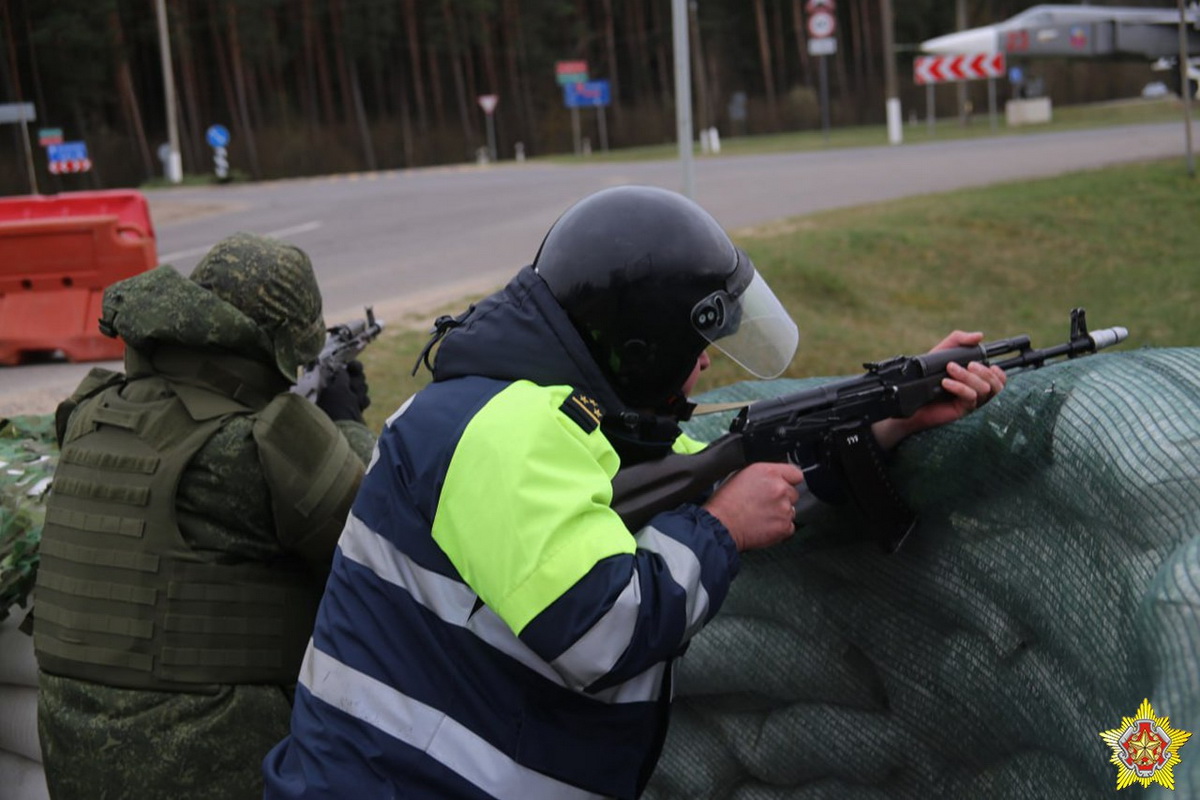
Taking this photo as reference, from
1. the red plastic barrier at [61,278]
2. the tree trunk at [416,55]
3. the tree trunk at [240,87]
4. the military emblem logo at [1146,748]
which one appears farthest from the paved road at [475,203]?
the tree trunk at [416,55]

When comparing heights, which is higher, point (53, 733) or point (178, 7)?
point (178, 7)

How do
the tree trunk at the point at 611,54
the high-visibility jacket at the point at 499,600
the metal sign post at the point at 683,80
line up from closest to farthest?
the high-visibility jacket at the point at 499,600, the metal sign post at the point at 683,80, the tree trunk at the point at 611,54

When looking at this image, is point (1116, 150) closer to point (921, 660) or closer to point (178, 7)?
point (921, 660)

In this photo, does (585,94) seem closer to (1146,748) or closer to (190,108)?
(190,108)

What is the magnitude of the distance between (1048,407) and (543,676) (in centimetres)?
103

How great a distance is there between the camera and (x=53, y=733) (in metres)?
2.85

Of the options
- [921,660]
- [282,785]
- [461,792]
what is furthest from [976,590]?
[282,785]

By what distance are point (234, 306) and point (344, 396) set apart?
3.55ft

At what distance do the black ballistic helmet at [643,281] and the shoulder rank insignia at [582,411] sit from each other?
0.22 metres

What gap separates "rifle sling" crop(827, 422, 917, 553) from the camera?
2.62 metres

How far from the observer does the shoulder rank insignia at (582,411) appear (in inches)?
80.2

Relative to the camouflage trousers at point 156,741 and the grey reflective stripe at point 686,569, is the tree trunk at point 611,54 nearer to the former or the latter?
the camouflage trousers at point 156,741

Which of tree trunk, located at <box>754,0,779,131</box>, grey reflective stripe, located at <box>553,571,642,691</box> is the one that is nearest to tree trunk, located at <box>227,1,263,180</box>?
tree trunk, located at <box>754,0,779,131</box>

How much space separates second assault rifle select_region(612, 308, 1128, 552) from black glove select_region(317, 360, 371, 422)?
1.69m
